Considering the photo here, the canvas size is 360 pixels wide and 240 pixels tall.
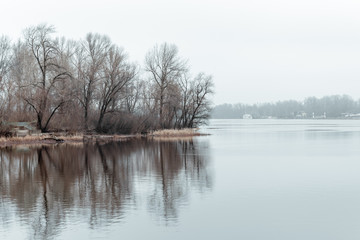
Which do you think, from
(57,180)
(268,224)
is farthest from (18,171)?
(268,224)

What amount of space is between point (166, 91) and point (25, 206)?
5608 centimetres

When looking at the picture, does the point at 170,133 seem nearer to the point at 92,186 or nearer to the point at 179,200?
the point at 92,186

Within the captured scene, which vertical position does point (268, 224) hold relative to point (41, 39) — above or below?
below

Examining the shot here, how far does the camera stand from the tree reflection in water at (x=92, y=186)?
13.7m

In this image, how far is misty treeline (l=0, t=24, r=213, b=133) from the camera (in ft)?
166

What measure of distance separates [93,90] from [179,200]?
4212 cm

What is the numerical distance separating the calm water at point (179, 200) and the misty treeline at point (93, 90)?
2302 cm

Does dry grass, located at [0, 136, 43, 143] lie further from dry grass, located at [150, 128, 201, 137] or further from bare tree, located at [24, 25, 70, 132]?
dry grass, located at [150, 128, 201, 137]

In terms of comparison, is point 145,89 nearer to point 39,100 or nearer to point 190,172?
point 39,100

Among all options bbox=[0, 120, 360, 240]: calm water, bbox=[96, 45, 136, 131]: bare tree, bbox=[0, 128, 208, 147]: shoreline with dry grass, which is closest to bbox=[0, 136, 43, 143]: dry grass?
bbox=[0, 128, 208, 147]: shoreline with dry grass

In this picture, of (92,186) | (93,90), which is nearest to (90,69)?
(93,90)

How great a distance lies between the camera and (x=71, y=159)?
99.0 feet

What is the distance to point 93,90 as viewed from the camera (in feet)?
185

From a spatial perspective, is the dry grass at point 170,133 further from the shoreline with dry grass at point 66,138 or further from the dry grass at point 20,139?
the dry grass at point 20,139
